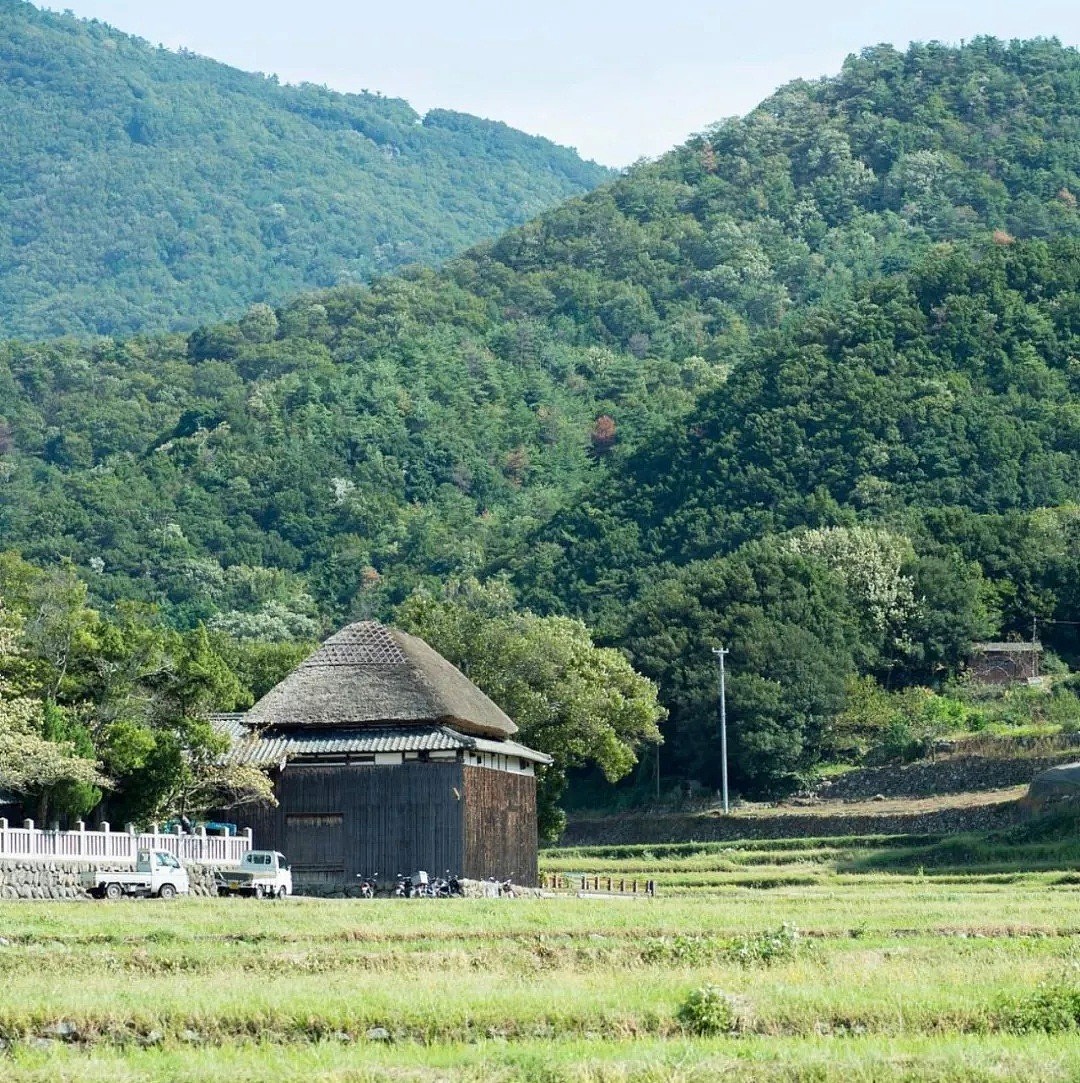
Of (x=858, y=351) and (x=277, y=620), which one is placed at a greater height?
(x=858, y=351)

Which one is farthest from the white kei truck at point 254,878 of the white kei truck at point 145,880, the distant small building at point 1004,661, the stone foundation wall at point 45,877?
the distant small building at point 1004,661

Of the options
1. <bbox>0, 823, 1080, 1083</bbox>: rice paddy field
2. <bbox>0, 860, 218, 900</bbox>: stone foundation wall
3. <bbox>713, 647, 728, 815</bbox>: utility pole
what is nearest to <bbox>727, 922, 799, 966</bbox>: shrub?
<bbox>0, 823, 1080, 1083</bbox>: rice paddy field

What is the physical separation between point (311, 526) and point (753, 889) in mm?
94407

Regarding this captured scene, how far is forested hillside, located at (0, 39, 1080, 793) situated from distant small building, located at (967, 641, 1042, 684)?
837 millimetres

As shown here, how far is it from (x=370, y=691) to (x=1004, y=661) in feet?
143

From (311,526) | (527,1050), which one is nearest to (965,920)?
(527,1050)

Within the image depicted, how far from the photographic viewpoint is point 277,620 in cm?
11556

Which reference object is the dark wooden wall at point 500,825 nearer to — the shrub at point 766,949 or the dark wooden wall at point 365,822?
the dark wooden wall at point 365,822

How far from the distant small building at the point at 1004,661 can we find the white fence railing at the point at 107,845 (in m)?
46.4

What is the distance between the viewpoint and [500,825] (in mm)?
51125

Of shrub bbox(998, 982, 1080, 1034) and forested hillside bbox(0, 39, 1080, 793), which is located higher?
forested hillside bbox(0, 39, 1080, 793)

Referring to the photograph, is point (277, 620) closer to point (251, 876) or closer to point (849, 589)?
point (849, 589)

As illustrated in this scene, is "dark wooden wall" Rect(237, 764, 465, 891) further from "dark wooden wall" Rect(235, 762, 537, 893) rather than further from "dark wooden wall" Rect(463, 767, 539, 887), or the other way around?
"dark wooden wall" Rect(463, 767, 539, 887)

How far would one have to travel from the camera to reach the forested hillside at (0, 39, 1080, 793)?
83812 mm
